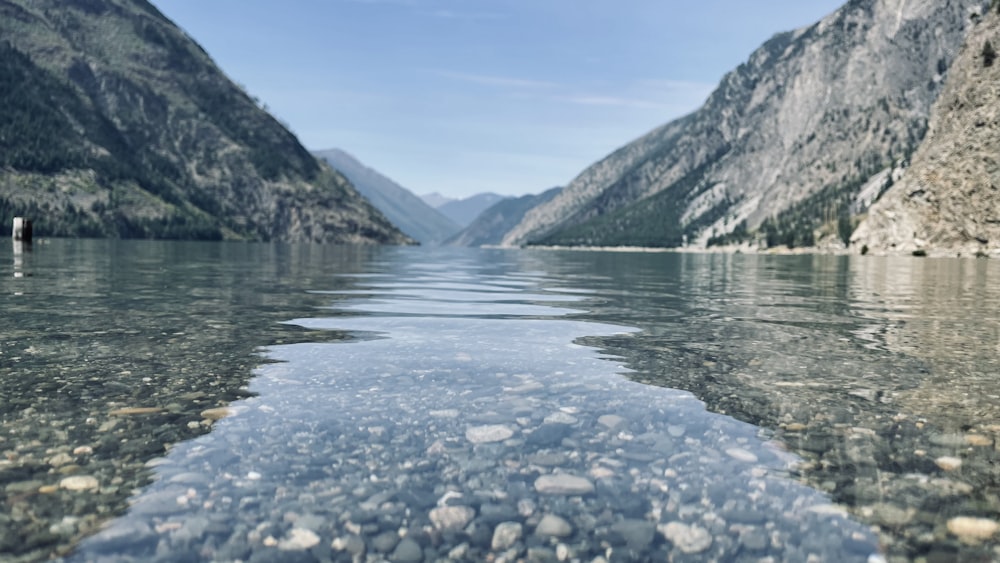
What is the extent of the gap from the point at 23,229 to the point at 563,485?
12431 centimetres

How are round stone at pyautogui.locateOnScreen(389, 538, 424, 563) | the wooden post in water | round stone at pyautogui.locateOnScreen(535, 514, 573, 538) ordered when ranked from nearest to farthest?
1. round stone at pyautogui.locateOnScreen(389, 538, 424, 563)
2. round stone at pyautogui.locateOnScreen(535, 514, 573, 538)
3. the wooden post in water

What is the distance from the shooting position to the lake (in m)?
5.96

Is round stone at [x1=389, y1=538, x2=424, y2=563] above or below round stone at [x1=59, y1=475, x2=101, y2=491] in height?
below

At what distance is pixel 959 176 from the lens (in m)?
165

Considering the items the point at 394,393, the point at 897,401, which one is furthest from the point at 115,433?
the point at 897,401

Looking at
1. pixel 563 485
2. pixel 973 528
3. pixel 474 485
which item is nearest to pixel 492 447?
pixel 474 485

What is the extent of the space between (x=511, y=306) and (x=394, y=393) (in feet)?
59.1

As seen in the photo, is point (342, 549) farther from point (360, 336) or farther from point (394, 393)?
point (360, 336)

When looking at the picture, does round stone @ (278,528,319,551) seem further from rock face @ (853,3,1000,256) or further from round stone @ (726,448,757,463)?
rock face @ (853,3,1000,256)

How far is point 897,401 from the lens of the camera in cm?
1081

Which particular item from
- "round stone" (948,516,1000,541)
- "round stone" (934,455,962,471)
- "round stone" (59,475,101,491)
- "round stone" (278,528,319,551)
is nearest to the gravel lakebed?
"round stone" (278,528,319,551)

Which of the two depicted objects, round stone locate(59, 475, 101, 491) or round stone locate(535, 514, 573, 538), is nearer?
round stone locate(535, 514, 573, 538)

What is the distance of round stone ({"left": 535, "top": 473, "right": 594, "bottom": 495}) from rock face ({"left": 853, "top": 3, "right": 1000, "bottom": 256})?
18178 centimetres

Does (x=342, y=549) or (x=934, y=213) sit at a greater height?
(x=934, y=213)
